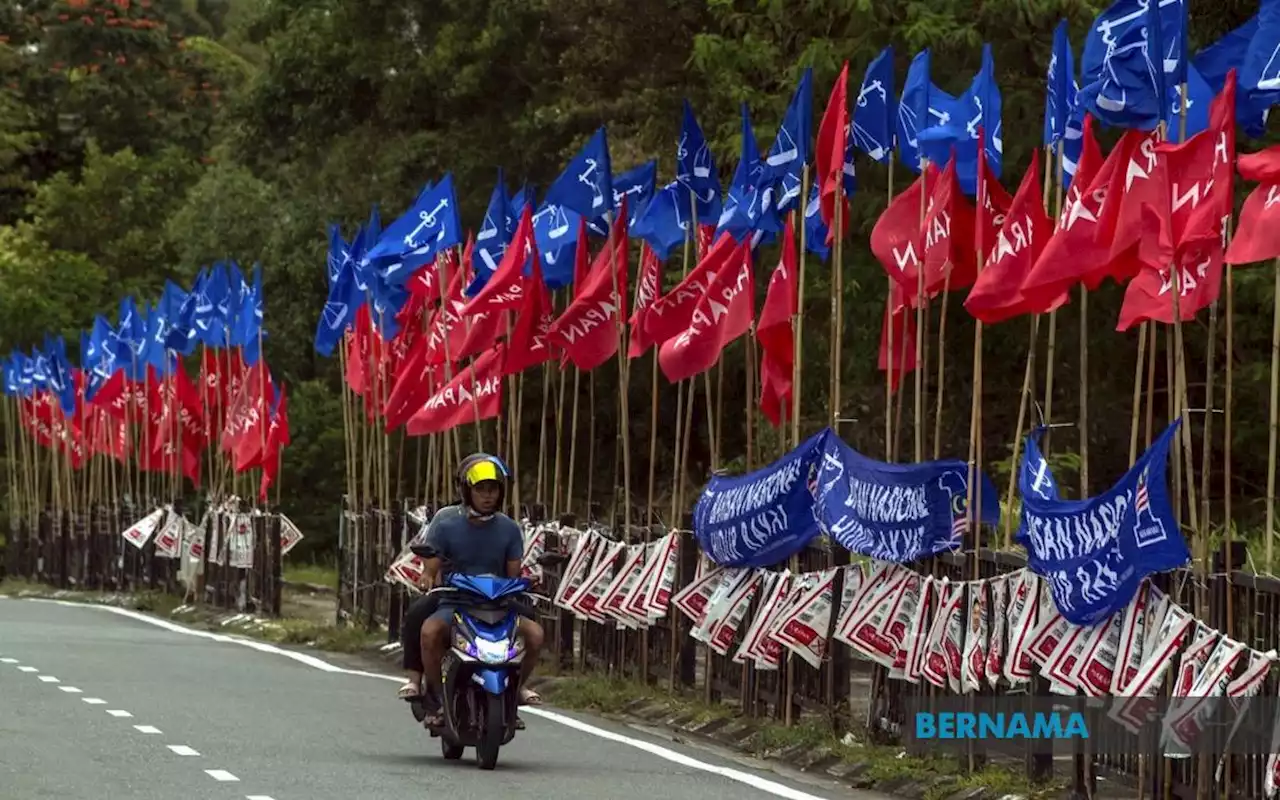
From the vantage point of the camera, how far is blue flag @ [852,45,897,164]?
1714 cm

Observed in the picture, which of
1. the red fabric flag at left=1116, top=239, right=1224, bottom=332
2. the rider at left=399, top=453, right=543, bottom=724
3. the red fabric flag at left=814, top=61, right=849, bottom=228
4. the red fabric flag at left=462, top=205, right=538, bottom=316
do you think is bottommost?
the rider at left=399, top=453, right=543, bottom=724

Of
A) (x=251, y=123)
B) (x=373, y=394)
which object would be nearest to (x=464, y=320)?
(x=373, y=394)

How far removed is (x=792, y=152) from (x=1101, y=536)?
6.01 meters

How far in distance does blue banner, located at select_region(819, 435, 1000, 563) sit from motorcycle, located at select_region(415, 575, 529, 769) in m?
1.90

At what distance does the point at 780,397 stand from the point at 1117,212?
560 cm

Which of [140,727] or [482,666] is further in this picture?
[140,727]

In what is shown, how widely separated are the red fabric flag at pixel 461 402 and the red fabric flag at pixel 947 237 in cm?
803

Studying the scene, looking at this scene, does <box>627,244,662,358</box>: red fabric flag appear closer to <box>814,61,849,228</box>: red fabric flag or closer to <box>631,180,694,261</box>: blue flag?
<box>631,180,694,261</box>: blue flag

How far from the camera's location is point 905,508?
14.9 metres

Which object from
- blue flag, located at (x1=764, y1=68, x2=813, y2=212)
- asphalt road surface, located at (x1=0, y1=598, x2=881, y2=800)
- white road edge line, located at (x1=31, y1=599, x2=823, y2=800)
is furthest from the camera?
blue flag, located at (x1=764, y1=68, x2=813, y2=212)

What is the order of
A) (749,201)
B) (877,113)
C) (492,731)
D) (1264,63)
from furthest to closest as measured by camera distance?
(749,201), (877,113), (492,731), (1264,63)

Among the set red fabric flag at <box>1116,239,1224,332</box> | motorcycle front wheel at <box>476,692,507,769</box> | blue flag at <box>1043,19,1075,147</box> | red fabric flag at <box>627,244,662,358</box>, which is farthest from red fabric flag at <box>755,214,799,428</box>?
motorcycle front wheel at <box>476,692,507,769</box>

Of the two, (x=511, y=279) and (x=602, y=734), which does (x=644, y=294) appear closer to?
(x=511, y=279)

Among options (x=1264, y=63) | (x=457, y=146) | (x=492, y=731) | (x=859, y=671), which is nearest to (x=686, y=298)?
(x=859, y=671)
